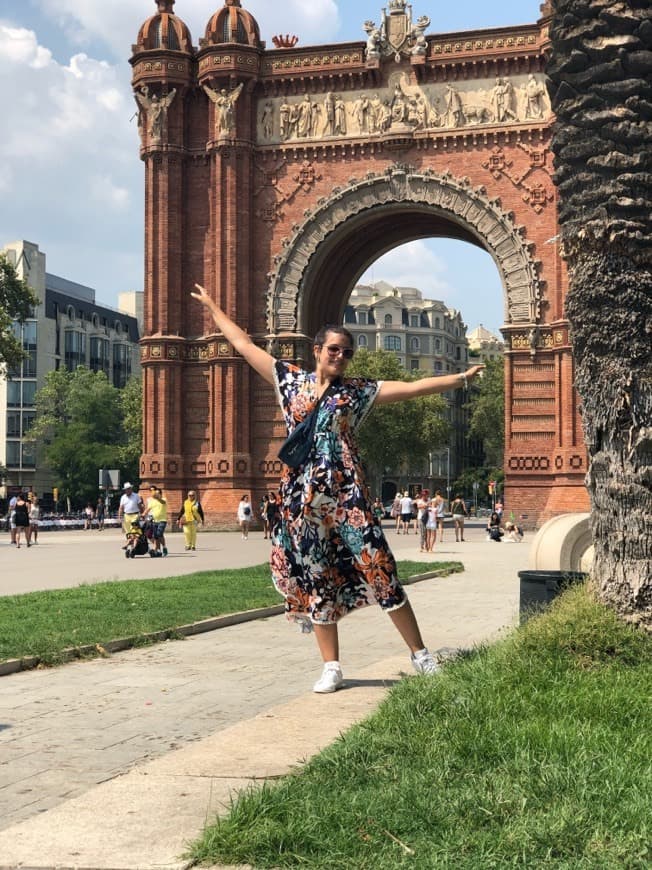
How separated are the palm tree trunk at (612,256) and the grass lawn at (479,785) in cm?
93

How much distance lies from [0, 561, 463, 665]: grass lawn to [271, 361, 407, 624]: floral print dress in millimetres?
2819

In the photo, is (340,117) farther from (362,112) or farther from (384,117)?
(384,117)

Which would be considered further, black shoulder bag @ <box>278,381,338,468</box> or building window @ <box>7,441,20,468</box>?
building window @ <box>7,441,20,468</box>

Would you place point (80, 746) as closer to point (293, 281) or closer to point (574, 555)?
point (574, 555)

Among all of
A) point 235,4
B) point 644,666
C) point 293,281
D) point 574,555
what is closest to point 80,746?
point 644,666

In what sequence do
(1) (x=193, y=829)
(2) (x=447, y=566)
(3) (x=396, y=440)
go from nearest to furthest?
(1) (x=193, y=829)
(2) (x=447, y=566)
(3) (x=396, y=440)

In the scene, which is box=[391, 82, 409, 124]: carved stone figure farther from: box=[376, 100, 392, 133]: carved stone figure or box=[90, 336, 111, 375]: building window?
box=[90, 336, 111, 375]: building window

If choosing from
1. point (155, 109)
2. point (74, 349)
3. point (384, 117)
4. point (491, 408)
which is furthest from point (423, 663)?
point (74, 349)

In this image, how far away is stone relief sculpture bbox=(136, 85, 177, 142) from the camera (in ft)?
137

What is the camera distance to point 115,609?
486 inches

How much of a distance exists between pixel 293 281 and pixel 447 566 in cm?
2157

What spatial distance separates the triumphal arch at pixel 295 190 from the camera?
39281 mm

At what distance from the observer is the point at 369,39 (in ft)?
135

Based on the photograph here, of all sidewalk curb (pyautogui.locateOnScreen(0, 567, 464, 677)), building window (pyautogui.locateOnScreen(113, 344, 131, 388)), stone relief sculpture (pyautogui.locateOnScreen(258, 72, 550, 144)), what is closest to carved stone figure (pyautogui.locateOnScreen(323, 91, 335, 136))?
stone relief sculpture (pyautogui.locateOnScreen(258, 72, 550, 144))
